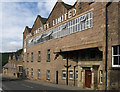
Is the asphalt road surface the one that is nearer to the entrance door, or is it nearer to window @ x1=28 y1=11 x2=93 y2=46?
the entrance door

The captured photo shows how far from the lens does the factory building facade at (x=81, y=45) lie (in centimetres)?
1688

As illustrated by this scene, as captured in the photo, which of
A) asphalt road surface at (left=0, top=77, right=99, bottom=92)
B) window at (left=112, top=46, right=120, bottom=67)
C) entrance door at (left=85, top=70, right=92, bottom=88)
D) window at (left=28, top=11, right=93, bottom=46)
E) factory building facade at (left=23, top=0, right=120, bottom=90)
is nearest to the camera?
window at (left=112, top=46, right=120, bottom=67)

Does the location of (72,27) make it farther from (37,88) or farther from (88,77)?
(37,88)

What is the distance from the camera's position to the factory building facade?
55.4 feet

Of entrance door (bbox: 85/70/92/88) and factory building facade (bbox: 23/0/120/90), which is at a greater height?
factory building facade (bbox: 23/0/120/90)

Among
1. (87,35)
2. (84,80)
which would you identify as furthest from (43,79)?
(87,35)

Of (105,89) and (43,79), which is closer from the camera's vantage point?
(105,89)

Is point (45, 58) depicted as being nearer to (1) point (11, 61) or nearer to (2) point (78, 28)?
(2) point (78, 28)

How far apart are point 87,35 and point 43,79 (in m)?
15.4

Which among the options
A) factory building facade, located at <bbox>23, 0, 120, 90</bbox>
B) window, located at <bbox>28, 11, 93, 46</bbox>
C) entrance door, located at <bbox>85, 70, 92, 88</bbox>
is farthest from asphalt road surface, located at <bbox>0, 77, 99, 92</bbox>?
window, located at <bbox>28, 11, 93, 46</bbox>

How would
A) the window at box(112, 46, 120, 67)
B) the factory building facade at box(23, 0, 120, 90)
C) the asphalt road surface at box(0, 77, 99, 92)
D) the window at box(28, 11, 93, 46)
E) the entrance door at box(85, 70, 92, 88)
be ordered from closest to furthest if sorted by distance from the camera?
the window at box(112, 46, 120, 67) → the factory building facade at box(23, 0, 120, 90) → the asphalt road surface at box(0, 77, 99, 92) → the window at box(28, 11, 93, 46) → the entrance door at box(85, 70, 92, 88)

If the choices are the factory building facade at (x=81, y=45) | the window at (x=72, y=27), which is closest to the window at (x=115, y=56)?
the factory building facade at (x=81, y=45)

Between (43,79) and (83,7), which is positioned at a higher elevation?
(83,7)

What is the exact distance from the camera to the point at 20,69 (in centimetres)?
5559
